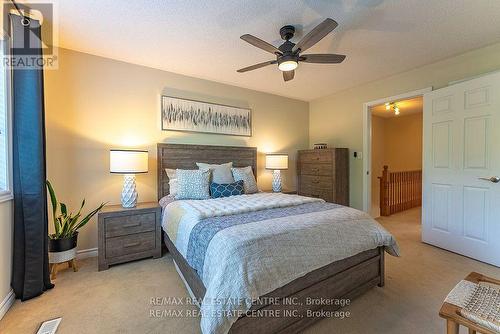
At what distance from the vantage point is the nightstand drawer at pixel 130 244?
93.0 inches

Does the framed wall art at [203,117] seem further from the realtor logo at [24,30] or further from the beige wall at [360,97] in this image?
the beige wall at [360,97]

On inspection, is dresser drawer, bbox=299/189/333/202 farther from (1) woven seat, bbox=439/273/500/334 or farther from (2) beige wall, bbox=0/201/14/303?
(2) beige wall, bbox=0/201/14/303

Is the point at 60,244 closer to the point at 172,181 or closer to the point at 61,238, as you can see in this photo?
the point at 61,238

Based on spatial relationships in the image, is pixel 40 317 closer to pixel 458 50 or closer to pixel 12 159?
pixel 12 159

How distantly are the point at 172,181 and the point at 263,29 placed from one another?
2108mm

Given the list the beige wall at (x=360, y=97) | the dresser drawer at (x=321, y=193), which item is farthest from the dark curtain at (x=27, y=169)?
the beige wall at (x=360, y=97)

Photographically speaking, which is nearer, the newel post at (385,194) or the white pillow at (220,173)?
the white pillow at (220,173)

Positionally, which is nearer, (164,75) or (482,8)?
(482,8)

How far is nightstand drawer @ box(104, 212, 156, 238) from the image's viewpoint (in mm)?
2357

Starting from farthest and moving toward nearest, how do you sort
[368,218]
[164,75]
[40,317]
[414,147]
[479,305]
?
[414,147], [164,75], [368,218], [40,317], [479,305]

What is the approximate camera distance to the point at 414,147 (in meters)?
5.91

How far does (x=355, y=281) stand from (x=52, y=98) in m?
3.64

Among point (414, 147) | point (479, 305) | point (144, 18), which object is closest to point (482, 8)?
point (479, 305)

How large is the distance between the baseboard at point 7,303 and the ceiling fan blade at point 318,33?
3.12m
